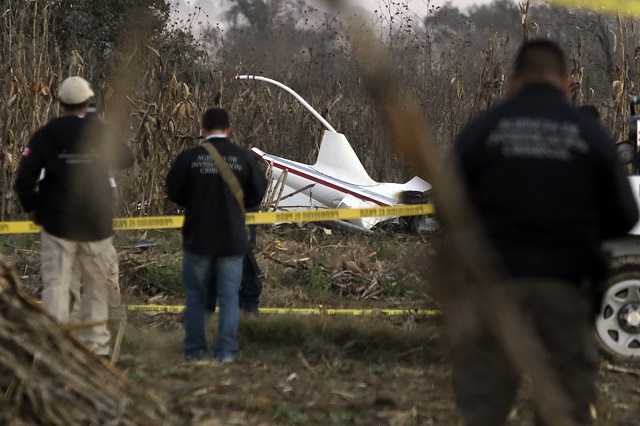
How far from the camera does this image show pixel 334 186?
1717 cm

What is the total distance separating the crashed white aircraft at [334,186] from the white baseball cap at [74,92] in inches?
311

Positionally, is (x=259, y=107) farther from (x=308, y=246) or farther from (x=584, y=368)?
(x=584, y=368)

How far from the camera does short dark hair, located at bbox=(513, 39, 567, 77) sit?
4.93 metres

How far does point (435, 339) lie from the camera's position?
8844 millimetres

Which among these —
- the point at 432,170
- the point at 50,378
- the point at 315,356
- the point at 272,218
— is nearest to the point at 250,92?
the point at 272,218

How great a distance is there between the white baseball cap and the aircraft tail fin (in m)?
9.39

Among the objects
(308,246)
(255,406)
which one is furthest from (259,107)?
(255,406)

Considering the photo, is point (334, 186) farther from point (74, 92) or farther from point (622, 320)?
point (74, 92)

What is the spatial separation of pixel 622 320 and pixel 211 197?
296cm

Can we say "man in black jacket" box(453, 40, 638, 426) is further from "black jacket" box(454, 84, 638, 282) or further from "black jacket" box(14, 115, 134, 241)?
"black jacket" box(14, 115, 134, 241)

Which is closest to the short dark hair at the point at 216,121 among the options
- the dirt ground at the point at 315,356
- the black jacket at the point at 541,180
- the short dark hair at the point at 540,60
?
the dirt ground at the point at 315,356

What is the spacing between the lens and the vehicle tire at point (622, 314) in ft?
28.2

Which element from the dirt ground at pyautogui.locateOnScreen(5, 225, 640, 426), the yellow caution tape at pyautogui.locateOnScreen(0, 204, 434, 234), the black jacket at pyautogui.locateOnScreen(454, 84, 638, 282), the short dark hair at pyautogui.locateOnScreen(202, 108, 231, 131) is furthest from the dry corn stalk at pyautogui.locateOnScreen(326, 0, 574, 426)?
the yellow caution tape at pyautogui.locateOnScreen(0, 204, 434, 234)

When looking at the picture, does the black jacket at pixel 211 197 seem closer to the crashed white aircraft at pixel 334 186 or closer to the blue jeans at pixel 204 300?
the blue jeans at pixel 204 300
